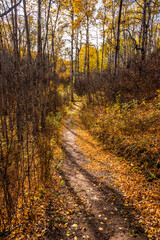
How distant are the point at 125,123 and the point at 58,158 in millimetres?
3107

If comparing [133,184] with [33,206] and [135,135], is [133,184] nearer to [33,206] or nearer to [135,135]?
[135,135]

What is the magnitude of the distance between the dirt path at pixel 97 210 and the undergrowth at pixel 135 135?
1255 millimetres

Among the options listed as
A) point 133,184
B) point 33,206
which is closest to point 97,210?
point 133,184

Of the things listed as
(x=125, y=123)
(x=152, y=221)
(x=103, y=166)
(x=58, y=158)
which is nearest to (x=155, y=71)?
(x=125, y=123)

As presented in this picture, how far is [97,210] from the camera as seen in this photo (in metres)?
3.52

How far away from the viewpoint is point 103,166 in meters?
5.40

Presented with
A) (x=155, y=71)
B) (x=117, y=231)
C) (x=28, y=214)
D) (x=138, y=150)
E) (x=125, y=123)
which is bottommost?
(x=117, y=231)

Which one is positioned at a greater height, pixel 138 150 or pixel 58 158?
pixel 138 150

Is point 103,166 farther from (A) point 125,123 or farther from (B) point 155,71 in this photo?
(B) point 155,71

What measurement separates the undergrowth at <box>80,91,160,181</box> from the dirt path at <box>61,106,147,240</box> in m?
1.26

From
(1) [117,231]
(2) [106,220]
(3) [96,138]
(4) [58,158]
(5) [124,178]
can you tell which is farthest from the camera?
(3) [96,138]

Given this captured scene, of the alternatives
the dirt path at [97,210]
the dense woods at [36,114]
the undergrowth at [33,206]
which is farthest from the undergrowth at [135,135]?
the undergrowth at [33,206]

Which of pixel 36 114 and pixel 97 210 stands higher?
pixel 36 114

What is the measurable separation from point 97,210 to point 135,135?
309cm
